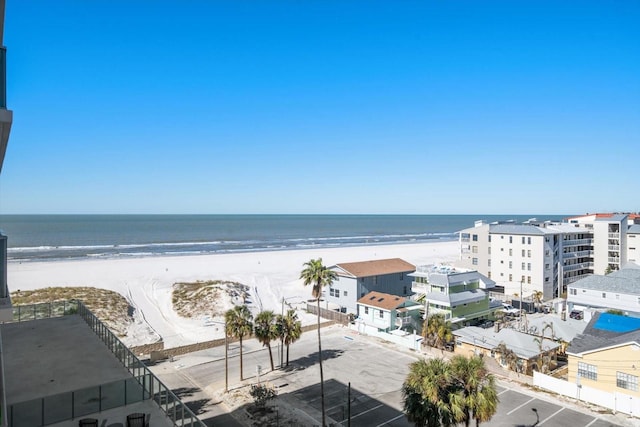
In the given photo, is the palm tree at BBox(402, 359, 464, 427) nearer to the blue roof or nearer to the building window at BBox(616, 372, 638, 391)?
the building window at BBox(616, 372, 638, 391)

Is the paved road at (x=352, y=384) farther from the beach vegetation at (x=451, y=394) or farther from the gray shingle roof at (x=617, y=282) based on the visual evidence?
the gray shingle roof at (x=617, y=282)

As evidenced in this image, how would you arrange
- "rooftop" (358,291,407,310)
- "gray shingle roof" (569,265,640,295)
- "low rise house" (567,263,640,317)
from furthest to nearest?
"gray shingle roof" (569,265,640,295) → "low rise house" (567,263,640,317) → "rooftop" (358,291,407,310)

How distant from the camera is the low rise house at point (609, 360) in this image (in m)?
26.5

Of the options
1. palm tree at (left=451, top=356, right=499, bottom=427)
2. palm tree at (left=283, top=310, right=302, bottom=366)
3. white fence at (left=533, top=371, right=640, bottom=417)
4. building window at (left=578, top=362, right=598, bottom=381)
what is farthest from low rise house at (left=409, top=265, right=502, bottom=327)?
palm tree at (left=451, top=356, right=499, bottom=427)

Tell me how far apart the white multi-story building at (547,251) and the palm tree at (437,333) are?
29.6 meters

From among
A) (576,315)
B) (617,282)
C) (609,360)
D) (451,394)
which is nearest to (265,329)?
(451,394)

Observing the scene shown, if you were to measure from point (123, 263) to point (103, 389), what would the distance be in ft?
265

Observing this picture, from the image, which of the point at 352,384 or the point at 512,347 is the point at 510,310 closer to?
the point at 512,347

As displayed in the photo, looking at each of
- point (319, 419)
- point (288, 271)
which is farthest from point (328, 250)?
point (319, 419)

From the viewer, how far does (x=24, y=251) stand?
337ft

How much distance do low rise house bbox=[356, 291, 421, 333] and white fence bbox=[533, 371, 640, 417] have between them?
48.9ft

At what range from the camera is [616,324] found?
105 ft

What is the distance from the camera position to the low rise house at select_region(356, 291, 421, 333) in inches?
1724

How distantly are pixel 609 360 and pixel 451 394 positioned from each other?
17.7 meters
